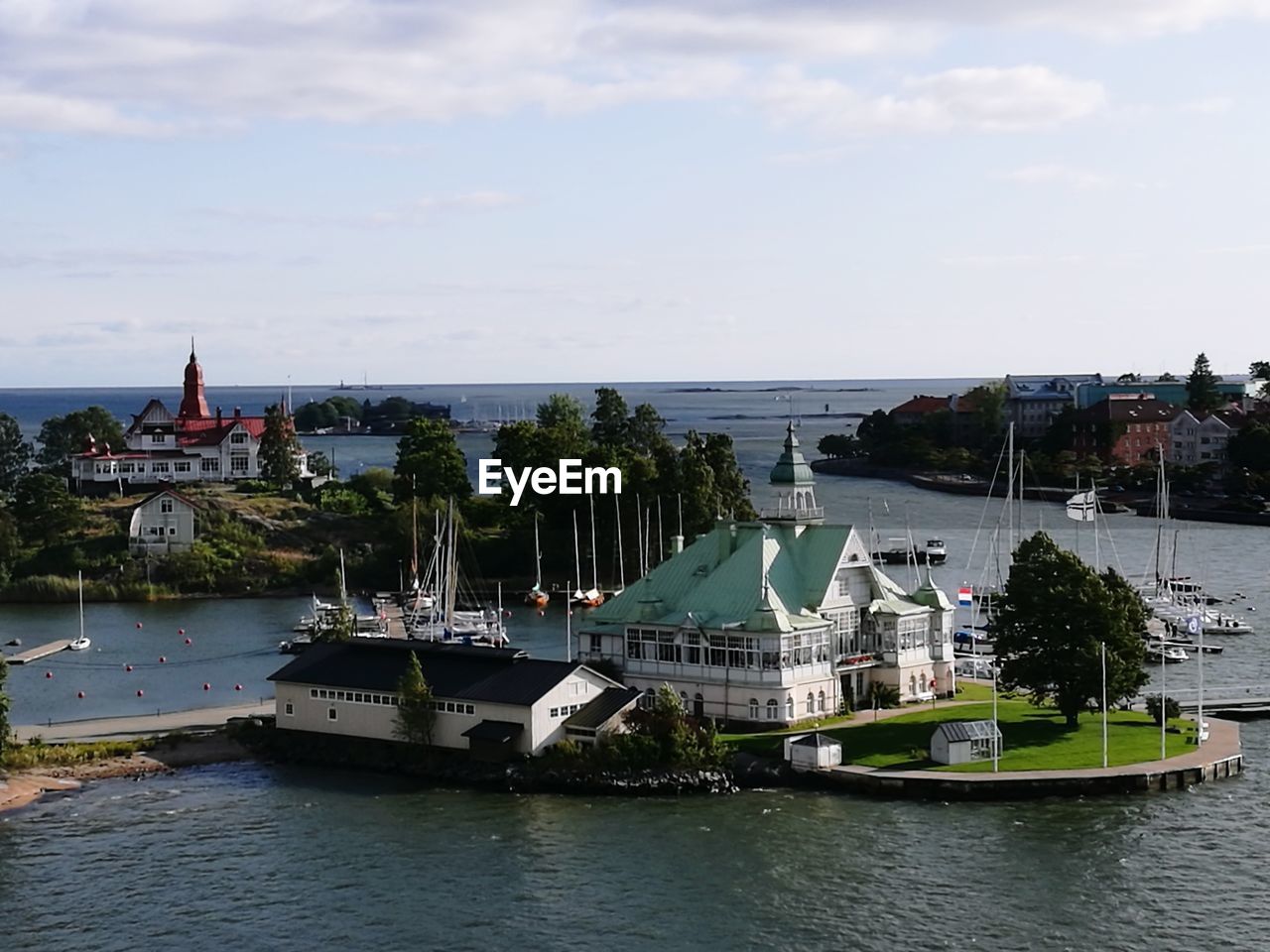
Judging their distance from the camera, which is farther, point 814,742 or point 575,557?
point 575,557

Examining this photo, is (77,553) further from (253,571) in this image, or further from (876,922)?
(876,922)

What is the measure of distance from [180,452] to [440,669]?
90.2 metres

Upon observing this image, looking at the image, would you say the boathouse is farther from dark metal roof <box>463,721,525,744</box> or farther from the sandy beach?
the sandy beach

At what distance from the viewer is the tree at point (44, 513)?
134125 mm

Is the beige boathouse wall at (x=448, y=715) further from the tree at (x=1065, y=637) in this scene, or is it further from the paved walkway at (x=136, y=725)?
the tree at (x=1065, y=637)

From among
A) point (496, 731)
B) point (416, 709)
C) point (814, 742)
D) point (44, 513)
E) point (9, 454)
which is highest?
point (9, 454)

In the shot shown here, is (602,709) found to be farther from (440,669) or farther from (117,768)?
(117,768)

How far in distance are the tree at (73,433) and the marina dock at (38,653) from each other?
76.3 m

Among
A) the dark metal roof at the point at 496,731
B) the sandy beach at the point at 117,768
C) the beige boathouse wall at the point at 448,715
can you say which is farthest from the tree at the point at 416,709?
the sandy beach at the point at 117,768

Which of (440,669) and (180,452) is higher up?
(180,452)

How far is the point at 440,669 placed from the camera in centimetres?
7338

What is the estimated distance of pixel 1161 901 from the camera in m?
54.0

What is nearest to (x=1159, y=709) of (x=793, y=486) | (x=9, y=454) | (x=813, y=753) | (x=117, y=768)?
(x=813, y=753)

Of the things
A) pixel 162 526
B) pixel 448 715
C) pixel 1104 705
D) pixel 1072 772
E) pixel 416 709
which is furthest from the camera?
pixel 162 526
